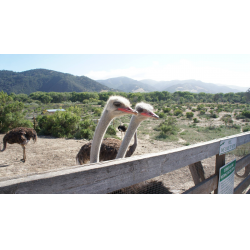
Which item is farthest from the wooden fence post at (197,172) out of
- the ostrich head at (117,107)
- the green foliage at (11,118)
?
the green foliage at (11,118)

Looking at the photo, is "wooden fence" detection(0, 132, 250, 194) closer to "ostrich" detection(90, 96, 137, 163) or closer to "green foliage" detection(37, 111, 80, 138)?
"ostrich" detection(90, 96, 137, 163)

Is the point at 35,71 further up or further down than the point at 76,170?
further up

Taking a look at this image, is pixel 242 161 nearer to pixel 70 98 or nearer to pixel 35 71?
pixel 70 98

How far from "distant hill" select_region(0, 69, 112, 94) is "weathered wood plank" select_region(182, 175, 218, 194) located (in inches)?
4632

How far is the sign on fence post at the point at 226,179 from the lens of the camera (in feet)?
5.30

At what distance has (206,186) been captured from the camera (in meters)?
1.49

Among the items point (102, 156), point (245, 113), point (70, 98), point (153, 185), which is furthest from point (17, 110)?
point (70, 98)

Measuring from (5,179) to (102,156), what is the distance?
250cm

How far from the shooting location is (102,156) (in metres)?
3.24

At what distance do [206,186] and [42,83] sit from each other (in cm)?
13935

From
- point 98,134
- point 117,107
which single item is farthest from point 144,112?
point 98,134

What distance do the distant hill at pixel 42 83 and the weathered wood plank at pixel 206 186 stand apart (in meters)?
118

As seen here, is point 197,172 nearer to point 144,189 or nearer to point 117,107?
point 144,189
